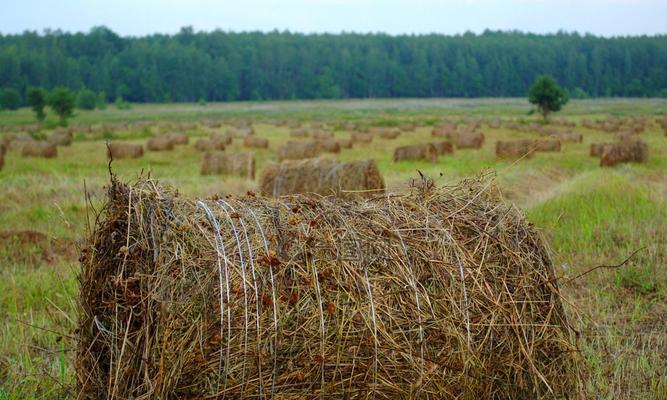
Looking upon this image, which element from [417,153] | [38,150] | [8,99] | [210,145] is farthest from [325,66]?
[417,153]

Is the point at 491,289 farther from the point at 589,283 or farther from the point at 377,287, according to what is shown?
the point at 589,283

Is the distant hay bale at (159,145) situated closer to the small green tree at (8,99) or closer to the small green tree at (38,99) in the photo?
the small green tree at (38,99)

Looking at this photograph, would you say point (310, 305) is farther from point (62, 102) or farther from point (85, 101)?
point (85, 101)

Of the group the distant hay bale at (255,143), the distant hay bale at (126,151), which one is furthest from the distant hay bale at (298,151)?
the distant hay bale at (126,151)

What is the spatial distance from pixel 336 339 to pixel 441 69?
14651cm

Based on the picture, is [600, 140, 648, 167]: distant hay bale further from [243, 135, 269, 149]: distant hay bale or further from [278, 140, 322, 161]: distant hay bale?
[243, 135, 269, 149]: distant hay bale

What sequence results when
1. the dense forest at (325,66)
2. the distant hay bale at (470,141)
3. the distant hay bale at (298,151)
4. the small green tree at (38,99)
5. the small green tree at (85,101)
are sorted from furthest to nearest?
the dense forest at (325,66) < the small green tree at (85,101) < the small green tree at (38,99) < the distant hay bale at (470,141) < the distant hay bale at (298,151)

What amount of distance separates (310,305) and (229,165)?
13452 millimetres

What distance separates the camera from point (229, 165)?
55.9ft

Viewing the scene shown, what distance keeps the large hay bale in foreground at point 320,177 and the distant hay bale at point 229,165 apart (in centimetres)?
415

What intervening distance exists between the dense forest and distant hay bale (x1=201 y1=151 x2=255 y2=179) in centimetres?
10415

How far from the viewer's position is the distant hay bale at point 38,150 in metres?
21.9

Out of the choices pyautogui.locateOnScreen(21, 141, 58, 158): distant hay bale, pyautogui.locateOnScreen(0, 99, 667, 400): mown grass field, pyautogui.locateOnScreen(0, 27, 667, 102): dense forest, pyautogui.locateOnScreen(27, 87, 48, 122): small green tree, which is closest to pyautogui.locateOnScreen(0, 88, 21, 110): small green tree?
pyautogui.locateOnScreen(27, 87, 48, 122): small green tree

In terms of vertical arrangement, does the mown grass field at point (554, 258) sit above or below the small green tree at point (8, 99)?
above
